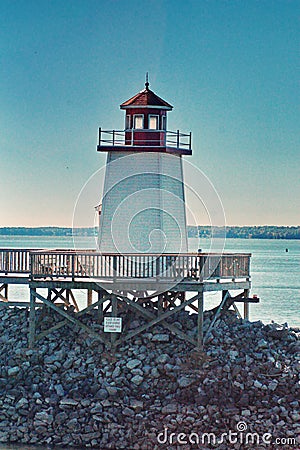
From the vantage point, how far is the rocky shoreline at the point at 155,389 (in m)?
17.7

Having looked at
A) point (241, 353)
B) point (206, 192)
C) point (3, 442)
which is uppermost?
point (206, 192)

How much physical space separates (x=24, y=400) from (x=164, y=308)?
4.19m

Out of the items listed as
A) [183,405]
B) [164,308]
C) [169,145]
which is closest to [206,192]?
[169,145]

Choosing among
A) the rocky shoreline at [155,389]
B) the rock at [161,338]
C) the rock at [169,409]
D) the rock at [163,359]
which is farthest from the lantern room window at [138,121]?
the rock at [169,409]

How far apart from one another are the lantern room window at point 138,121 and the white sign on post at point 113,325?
475 centimetres

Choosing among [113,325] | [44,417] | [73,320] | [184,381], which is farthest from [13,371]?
[184,381]

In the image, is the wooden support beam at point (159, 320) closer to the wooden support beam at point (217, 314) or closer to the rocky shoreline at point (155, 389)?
the rocky shoreline at point (155, 389)

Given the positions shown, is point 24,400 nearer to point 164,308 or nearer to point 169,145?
point 164,308

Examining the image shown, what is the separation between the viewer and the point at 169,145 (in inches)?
878

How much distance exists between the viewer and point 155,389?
18891 millimetres

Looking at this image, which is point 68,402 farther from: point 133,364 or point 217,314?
point 217,314

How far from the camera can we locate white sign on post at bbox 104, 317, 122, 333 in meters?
20.3

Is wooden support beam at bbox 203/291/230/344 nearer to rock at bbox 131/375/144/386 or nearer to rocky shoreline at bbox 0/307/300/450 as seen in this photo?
rocky shoreline at bbox 0/307/300/450

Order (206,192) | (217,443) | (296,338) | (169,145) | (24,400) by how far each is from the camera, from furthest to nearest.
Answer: (206,192)
(169,145)
(296,338)
(24,400)
(217,443)
